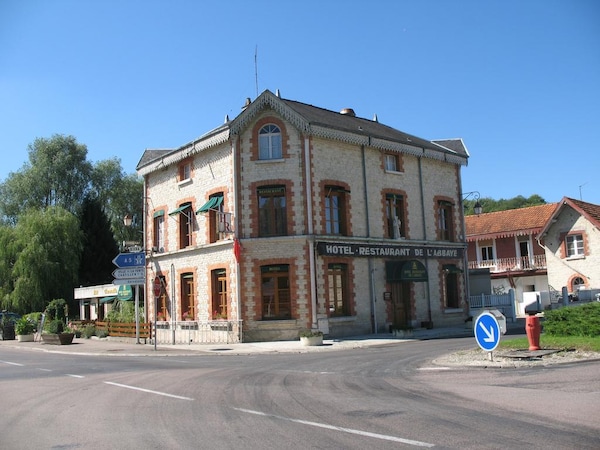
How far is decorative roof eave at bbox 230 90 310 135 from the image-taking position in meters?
24.5

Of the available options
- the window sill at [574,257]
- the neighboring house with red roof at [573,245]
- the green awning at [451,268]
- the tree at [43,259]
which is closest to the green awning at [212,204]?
the green awning at [451,268]

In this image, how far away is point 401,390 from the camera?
32.7 feet

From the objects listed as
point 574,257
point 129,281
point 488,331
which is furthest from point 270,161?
point 574,257

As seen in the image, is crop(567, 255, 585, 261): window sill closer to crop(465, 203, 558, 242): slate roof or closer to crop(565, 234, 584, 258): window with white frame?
crop(565, 234, 584, 258): window with white frame

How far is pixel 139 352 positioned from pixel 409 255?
1316 centimetres

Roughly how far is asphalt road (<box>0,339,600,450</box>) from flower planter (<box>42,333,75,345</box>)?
14.8 meters

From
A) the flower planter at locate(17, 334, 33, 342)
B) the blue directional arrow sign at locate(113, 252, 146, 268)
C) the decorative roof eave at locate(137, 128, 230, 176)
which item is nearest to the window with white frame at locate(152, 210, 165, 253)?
the decorative roof eave at locate(137, 128, 230, 176)

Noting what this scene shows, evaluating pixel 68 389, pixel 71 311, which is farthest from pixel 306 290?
pixel 71 311

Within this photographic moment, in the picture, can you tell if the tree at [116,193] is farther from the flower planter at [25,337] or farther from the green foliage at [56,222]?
the flower planter at [25,337]

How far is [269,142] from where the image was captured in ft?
82.4

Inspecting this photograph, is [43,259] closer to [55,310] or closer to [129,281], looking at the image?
[55,310]

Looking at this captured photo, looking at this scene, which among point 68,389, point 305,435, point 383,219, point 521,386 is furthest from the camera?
point 383,219

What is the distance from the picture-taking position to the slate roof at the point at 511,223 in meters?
44.2

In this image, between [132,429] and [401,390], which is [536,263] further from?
[132,429]
